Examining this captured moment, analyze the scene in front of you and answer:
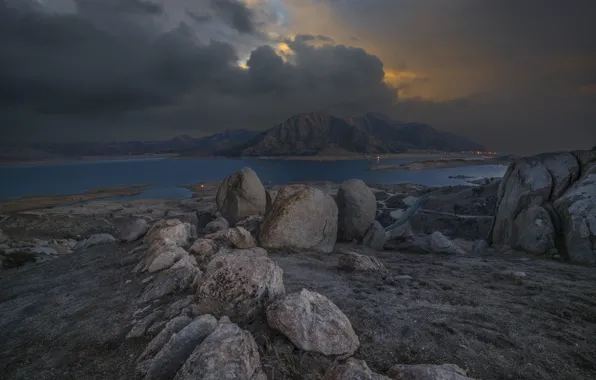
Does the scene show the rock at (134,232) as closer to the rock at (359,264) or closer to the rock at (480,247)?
the rock at (359,264)

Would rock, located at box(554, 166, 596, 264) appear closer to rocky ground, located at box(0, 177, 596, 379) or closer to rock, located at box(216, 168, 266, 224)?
rocky ground, located at box(0, 177, 596, 379)

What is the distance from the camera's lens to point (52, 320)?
8383mm

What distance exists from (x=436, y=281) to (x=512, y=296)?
2.30 metres

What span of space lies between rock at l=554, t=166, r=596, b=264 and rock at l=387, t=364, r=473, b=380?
50.1 ft

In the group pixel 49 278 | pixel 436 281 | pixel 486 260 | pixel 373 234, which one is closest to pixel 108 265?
pixel 49 278

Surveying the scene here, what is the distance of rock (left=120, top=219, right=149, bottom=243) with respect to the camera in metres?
17.8

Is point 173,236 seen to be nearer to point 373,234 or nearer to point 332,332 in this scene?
point 332,332

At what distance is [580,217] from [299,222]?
52.6 feet

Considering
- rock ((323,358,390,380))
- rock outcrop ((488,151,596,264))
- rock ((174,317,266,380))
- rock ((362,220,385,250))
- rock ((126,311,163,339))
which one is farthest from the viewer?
rock ((362,220,385,250))

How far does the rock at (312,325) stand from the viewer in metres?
5.57

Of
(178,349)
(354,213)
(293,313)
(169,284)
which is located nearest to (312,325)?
(293,313)

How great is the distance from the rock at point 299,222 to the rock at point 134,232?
872 cm

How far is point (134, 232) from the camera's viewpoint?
18.1 metres

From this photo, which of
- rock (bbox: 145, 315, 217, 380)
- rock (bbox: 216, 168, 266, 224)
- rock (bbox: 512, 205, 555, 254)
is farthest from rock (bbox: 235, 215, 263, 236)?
rock (bbox: 512, 205, 555, 254)
